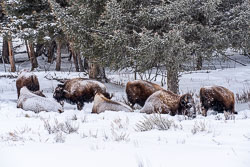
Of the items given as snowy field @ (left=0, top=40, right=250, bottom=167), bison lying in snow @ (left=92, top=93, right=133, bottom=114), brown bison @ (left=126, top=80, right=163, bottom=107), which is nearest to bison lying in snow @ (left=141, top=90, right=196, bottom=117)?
bison lying in snow @ (left=92, top=93, right=133, bottom=114)

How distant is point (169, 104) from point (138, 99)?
170 cm

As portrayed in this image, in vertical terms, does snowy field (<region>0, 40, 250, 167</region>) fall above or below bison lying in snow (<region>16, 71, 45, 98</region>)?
below

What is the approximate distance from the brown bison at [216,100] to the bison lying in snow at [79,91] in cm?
251

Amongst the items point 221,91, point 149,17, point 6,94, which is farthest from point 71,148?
point 6,94

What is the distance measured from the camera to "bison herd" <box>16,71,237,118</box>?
6.54 meters

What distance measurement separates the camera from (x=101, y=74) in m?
13.8

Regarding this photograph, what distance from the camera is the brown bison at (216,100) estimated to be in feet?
22.5

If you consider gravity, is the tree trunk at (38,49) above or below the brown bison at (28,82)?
above

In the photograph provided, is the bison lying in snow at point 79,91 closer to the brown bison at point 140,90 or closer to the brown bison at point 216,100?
the brown bison at point 140,90

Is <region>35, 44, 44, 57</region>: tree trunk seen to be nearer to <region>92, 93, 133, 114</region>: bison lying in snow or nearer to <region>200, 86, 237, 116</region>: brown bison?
<region>92, 93, 133, 114</region>: bison lying in snow

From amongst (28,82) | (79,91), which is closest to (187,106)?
(79,91)

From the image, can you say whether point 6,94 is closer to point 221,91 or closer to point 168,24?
point 168,24

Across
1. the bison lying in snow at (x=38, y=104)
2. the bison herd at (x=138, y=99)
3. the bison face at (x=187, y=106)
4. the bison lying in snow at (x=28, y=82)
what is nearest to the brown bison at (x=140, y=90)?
the bison herd at (x=138, y=99)

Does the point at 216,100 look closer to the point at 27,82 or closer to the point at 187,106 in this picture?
the point at 187,106
